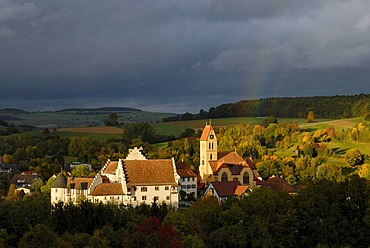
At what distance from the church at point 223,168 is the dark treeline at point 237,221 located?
1249 inches

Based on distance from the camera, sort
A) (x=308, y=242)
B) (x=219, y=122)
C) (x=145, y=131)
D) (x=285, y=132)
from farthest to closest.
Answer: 1. (x=219, y=122)
2. (x=145, y=131)
3. (x=285, y=132)
4. (x=308, y=242)

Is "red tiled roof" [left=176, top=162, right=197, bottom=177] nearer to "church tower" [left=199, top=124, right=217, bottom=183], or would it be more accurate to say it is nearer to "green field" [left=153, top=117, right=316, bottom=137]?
"church tower" [left=199, top=124, right=217, bottom=183]

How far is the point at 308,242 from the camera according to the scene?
2100 inches

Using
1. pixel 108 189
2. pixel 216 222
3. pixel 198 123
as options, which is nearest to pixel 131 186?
pixel 108 189

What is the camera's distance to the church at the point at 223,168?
9381 centimetres

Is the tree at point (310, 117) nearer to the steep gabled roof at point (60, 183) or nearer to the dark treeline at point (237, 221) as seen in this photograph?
the steep gabled roof at point (60, 183)

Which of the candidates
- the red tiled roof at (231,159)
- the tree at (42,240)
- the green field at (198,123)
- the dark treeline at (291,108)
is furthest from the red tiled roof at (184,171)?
the dark treeline at (291,108)

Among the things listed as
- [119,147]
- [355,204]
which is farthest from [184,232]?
[119,147]

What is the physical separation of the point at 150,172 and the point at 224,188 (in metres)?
9.78

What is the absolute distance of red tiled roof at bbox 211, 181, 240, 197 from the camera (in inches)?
3258

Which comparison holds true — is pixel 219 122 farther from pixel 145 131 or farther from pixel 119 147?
pixel 119 147

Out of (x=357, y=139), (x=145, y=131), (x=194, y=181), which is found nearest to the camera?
(x=194, y=181)

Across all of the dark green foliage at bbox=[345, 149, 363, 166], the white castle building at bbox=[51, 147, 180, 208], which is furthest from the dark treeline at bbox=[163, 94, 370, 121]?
the white castle building at bbox=[51, 147, 180, 208]

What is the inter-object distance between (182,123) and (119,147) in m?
41.8
